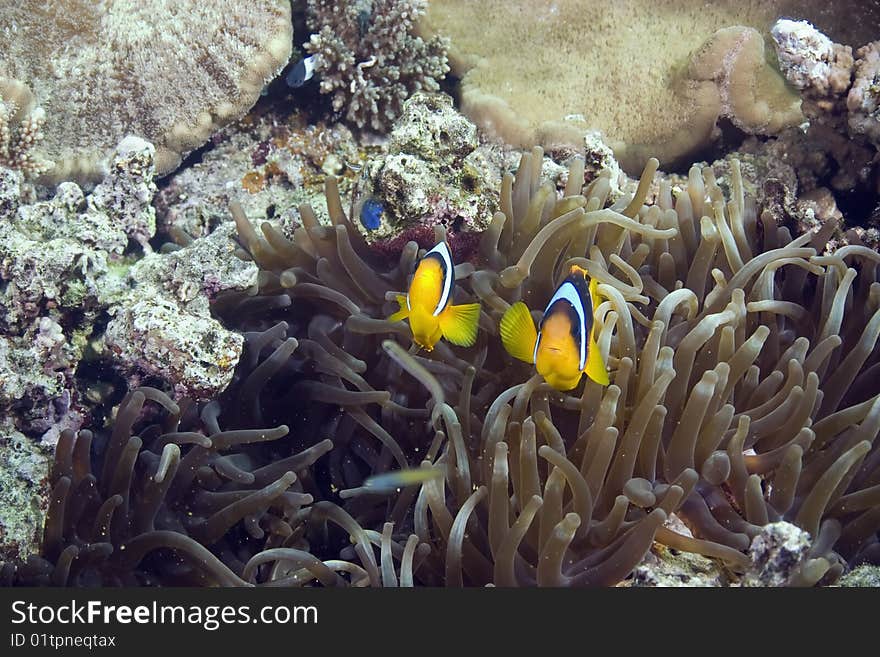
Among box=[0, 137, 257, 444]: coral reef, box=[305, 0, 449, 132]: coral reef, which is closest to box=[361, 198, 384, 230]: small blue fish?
box=[0, 137, 257, 444]: coral reef

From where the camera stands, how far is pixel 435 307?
6.48 feet

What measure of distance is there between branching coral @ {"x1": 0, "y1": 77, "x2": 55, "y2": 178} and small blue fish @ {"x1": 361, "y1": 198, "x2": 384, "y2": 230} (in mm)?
1965

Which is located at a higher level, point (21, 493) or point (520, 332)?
point (520, 332)

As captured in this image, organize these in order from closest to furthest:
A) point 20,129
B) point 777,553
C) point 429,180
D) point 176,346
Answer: point 777,553
point 176,346
point 429,180
point 20,129

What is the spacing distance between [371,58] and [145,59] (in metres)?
1.20

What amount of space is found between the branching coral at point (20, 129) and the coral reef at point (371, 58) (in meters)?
1.45

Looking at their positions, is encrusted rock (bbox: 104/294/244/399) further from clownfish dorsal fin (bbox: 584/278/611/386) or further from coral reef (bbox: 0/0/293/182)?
coral reef (bbox: 0/0/293/182)

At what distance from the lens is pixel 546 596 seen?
1.83 metres

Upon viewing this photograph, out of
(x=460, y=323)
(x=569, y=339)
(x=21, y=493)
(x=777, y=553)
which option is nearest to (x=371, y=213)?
(x=460, y=323)

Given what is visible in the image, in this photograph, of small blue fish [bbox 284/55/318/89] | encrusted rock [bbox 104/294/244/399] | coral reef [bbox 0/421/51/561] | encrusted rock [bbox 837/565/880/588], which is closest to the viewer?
encrusted rock [bbox 837/565/880/588]

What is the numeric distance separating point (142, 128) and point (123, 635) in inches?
106

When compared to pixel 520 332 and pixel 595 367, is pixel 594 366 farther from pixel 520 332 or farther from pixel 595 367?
pixel 520 332

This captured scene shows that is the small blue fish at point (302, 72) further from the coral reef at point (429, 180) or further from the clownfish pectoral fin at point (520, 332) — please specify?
the clownfish pectoral fin at point (520, 332)

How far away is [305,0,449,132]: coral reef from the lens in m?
3.76
